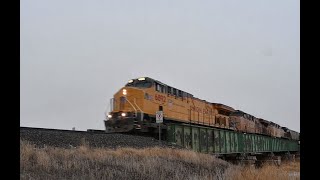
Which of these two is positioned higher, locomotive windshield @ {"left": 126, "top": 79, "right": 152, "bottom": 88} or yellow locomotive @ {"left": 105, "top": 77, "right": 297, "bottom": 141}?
locomotive windshield @ {"left": 126, "top": 79, "right": 152, "bottom": 88}

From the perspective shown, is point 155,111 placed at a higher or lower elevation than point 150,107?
lower

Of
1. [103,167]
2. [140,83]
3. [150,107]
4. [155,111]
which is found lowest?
[103,167]

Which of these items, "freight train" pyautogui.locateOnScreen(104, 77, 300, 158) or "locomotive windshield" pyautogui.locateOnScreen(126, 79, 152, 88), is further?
"locomotive windshield" pyautogui.locateOnScreen(126, 79, 152, 88)

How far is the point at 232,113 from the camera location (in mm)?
33188

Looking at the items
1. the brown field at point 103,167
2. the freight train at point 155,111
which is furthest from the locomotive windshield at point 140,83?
the brown field at point 103,167

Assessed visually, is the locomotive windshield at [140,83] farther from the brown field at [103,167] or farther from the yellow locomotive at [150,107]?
the brown field at [103,167]

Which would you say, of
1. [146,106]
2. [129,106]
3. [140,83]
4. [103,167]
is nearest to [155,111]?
[146,106]

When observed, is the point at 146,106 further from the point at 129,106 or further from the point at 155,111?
the point at 129,106

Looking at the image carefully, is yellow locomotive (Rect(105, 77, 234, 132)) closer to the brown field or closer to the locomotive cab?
the locomotive cab

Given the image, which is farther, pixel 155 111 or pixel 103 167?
pixel 155 111

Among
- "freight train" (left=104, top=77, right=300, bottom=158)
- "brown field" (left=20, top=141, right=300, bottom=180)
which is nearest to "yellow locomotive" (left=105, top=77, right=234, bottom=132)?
"freight train" (left=104, top=77, right=300, bottom=158)

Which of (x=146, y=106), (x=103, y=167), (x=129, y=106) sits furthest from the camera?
(x=129, y=106)
